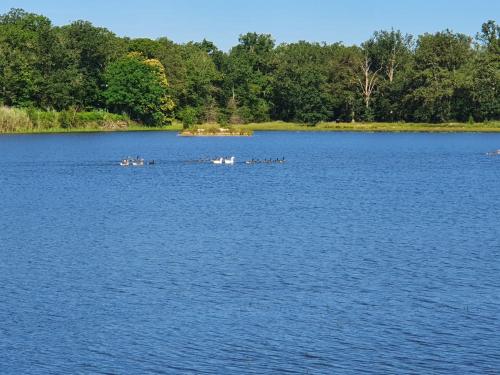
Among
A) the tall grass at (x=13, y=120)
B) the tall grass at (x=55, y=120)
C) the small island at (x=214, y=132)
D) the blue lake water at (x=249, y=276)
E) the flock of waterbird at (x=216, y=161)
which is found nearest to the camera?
the blue lake water at (x=249, y=276)

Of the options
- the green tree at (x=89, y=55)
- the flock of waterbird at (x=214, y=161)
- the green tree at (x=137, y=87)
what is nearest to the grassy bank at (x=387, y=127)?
the green tree at (x=137, y=87)

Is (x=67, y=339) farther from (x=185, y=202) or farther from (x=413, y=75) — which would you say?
(x=413, y=75)

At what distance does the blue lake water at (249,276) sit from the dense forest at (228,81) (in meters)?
96.9

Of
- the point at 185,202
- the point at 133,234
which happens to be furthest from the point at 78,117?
the point at 133,234

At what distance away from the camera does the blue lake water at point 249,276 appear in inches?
1134

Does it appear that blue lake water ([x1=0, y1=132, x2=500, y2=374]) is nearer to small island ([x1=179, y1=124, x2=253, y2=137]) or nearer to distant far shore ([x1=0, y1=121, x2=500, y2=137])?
small island ([x1=179, y1=124, x2=253, y2=137])

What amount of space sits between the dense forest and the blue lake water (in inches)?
3814

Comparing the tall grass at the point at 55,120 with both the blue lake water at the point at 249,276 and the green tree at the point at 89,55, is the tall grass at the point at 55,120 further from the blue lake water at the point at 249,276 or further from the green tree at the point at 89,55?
the blue lake water at the point at 249,276

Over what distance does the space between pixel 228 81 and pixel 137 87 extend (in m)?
24.4

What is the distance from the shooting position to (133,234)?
5209 centimetres

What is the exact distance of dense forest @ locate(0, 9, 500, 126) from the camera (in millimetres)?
177250

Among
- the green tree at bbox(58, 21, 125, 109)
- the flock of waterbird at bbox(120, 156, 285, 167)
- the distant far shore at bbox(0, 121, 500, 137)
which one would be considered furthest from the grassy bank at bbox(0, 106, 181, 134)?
the flock of waterbird at bbox(120, 156, 285, 167)

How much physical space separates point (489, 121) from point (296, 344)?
163 metres

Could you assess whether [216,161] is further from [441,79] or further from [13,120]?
[441,79]
